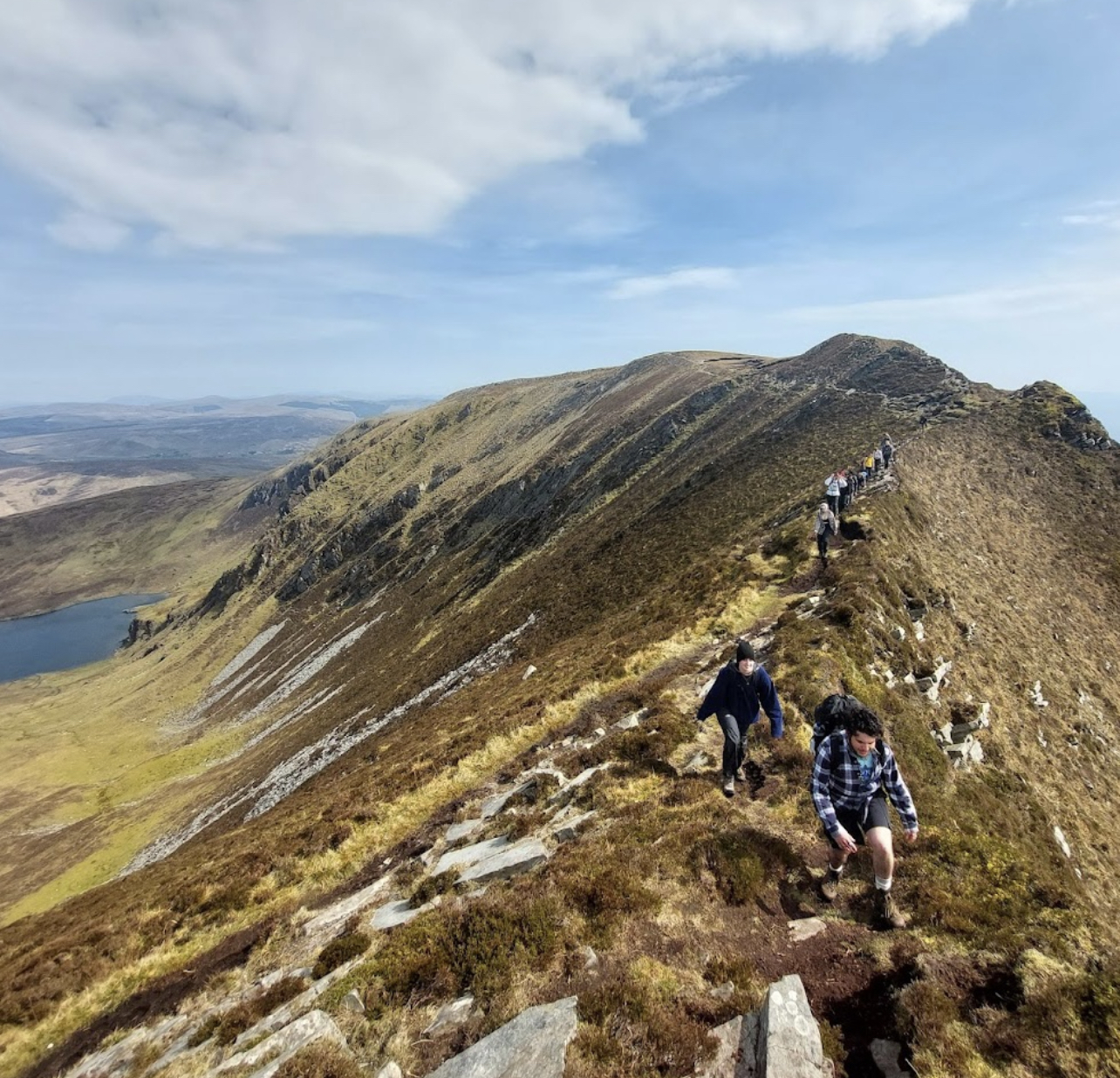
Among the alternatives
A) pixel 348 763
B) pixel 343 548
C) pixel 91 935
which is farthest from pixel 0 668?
pixel 91 935

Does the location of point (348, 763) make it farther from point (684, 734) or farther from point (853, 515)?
point (853, 515)

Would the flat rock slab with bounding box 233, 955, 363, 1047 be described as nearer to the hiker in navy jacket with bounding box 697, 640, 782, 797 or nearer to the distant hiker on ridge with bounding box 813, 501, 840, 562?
the hiker in navy jacket with bounding box 697, 640, 782, 797

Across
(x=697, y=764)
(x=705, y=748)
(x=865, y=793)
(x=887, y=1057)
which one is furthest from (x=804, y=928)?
(x=705, y=748)

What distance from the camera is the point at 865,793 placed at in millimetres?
9539

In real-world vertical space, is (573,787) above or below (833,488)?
below

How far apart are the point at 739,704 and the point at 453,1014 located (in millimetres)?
8246

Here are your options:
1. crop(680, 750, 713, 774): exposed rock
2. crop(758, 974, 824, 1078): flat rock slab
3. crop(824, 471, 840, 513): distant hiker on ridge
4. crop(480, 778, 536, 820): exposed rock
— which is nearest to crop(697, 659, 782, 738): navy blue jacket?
crop(680, 750, 713, 774): exposed rock

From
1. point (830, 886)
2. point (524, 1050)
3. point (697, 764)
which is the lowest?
point (697, 764)

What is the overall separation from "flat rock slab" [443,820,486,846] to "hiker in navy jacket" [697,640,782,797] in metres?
6.87

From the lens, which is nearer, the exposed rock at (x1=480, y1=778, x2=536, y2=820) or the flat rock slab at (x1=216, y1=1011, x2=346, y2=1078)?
the flat rock slab at (x1=216, y1=1011, x2=346, y2=1078)

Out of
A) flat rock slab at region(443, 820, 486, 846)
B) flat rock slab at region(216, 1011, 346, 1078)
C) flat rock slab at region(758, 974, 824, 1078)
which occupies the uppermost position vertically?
flat rock slab at region(758, 974, 824, 1078)

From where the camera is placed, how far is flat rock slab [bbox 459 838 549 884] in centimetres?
1227

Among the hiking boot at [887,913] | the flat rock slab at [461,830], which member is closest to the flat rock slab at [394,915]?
the flat rock slab at [461,830]

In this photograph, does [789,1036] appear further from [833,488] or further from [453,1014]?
[833,488]
